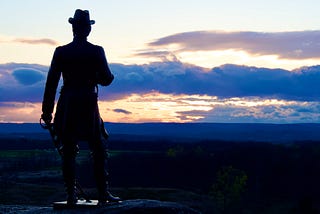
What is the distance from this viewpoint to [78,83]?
1323 centimetres

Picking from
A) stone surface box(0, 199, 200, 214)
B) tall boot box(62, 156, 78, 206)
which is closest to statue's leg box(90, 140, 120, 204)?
stone surface box(0, 199, 200, 214)

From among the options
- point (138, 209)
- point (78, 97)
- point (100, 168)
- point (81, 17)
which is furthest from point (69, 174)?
point (81, 17)

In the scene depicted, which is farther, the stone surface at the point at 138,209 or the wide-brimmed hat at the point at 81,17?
the wide-brimmed hat at the point at 81,17

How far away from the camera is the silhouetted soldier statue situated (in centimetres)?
1322

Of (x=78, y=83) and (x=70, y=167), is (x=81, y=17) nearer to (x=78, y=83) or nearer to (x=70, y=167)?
(x=78, y=83)

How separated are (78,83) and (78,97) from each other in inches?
11.5

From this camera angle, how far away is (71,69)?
13.2 m

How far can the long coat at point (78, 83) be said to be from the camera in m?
13.2

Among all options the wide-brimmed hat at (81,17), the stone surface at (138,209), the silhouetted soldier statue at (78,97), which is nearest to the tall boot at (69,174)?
the silhouetted soldier statue at (78,97)

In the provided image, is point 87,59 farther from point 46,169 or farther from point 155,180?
point 46,169

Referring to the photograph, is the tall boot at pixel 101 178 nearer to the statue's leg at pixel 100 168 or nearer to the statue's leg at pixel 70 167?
the statue's leg at pixel 100 168

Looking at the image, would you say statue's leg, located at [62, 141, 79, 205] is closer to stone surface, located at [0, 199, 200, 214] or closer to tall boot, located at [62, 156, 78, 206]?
tall boot, located at [62, 156, 78, 206]

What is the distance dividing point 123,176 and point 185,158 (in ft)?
32.8

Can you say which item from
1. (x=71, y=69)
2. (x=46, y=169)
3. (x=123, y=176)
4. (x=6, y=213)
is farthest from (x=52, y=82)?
(x=46, y=169)
